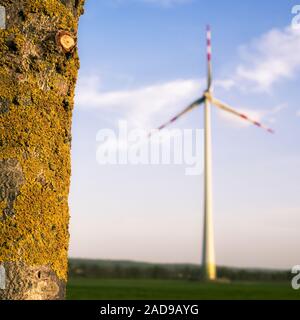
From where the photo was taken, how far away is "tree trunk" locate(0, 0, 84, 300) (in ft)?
10.6

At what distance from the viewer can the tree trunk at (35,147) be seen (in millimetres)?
3238

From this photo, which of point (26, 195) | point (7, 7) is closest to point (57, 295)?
point (26, 195)

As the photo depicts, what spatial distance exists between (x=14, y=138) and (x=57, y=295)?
973 mm

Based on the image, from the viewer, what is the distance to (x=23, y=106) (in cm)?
337

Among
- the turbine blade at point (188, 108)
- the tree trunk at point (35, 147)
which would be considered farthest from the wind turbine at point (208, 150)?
the tree trunk at point (35, 147)

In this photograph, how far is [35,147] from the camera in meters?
3.35

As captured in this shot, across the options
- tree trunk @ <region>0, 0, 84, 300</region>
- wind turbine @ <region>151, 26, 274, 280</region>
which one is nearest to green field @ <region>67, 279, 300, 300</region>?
wind turbine @ <region>151, 26, 274, 280</region>

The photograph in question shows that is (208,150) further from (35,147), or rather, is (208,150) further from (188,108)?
(35,147)

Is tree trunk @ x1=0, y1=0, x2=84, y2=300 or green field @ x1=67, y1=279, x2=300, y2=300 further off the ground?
tree trunk @ x1=0, y1=0, x2=84, y2=300

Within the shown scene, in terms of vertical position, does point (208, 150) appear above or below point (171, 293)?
above

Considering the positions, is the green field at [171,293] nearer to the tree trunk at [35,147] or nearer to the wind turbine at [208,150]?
the wind turbine at [208,150]

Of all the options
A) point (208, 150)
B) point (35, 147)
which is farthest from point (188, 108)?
point (35, 147)

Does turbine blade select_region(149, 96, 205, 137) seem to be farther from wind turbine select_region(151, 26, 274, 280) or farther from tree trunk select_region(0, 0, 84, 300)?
tree trunk select_region(0, 0, 84, 300)
